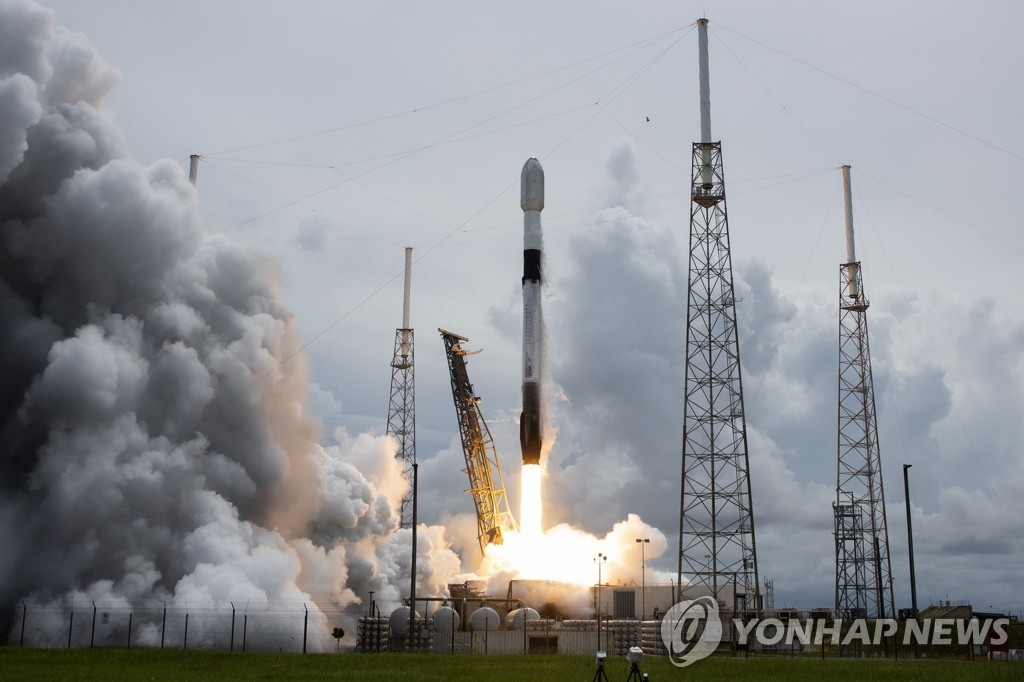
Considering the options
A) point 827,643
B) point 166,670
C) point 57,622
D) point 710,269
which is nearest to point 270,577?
point 57,622

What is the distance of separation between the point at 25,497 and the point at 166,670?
2424 cm

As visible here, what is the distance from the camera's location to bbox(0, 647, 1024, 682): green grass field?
38.0 m

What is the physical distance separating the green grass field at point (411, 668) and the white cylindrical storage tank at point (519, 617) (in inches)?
737

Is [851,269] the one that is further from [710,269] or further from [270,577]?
[270,577]

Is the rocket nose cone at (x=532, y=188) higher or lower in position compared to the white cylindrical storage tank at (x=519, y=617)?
higher

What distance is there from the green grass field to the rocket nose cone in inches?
1340

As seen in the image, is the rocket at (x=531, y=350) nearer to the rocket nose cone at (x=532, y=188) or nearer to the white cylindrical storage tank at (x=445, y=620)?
the rocket nose cone at (x=532, y=188)

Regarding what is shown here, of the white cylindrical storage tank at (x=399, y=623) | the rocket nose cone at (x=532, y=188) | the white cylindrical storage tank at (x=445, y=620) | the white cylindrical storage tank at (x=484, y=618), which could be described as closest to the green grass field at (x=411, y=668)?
the white cylindrical storage tank at (x=399, y=623)

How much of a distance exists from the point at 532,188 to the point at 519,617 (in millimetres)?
28348

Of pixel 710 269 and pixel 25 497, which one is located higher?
pixel 710 269

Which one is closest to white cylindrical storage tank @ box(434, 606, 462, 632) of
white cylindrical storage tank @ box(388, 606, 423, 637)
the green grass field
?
white cylindrical storage tank @ box(388, 606, 423, 637)

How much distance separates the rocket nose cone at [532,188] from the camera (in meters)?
74.7

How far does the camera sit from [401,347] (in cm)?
8650

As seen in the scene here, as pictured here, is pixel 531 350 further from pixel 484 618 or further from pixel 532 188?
pixel 484 618
